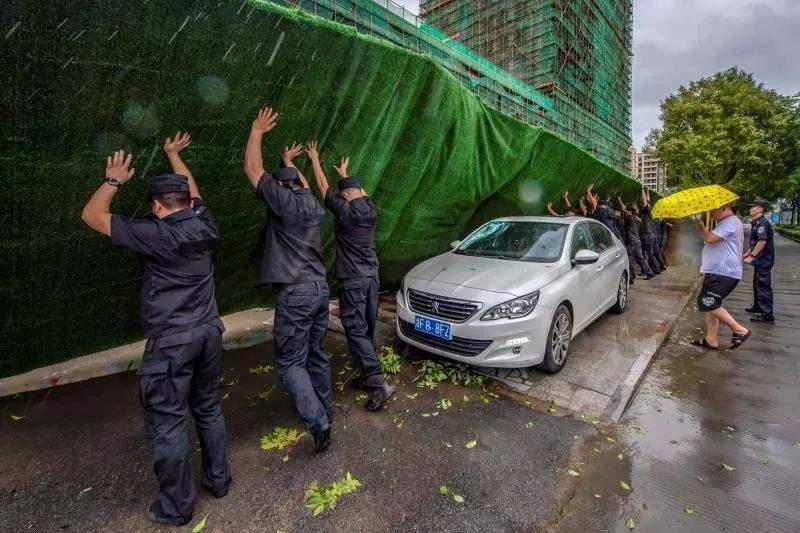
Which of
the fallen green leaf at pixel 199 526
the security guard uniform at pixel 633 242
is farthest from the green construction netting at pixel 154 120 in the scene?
the security guard uniform at pixel 633 242

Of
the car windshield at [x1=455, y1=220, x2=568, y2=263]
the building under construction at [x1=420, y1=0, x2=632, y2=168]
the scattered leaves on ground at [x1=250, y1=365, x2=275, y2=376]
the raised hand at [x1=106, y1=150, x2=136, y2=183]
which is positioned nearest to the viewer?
the raised hand at [x1=106, y1=150, x2=136, y2=183]

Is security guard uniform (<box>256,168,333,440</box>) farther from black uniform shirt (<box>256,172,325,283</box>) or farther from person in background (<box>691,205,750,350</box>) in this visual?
person in background (<box>691,205,750,350</box>)

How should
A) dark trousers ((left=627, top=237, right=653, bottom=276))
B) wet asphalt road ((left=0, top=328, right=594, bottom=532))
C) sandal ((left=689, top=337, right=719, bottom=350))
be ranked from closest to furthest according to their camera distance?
wet asphalt road ((left=0, top=328, right=594, bottom=532)) < sandal ((left=689, top=337, right=719, bottom=350)) < dark trousers ((left=627, top=237, right=653, bottom=276))

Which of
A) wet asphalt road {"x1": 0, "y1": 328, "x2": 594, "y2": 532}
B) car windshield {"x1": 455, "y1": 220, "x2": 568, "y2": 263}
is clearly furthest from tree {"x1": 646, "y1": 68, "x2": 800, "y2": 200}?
wet asphalt road {"x1": 0, "y1": 328, "x2": 594, "y2": 532}

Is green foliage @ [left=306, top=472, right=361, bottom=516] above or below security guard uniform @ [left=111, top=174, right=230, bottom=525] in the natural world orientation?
below

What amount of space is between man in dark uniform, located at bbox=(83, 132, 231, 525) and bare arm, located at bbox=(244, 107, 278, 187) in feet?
1.75

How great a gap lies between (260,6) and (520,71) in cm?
3446

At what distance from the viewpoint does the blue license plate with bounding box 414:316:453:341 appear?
358cm

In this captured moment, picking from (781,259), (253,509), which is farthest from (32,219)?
(781,259)

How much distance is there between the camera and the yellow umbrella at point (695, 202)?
163 inches

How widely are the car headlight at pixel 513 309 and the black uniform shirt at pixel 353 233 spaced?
3.68 ft

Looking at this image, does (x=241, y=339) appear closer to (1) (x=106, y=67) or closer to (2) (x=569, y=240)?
(1) (x=106, y=67)

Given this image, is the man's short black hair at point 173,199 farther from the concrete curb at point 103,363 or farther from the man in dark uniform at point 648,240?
the man in dark uniform at point 648,240

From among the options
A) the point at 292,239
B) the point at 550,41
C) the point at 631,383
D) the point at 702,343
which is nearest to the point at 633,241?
the point at 702,343
